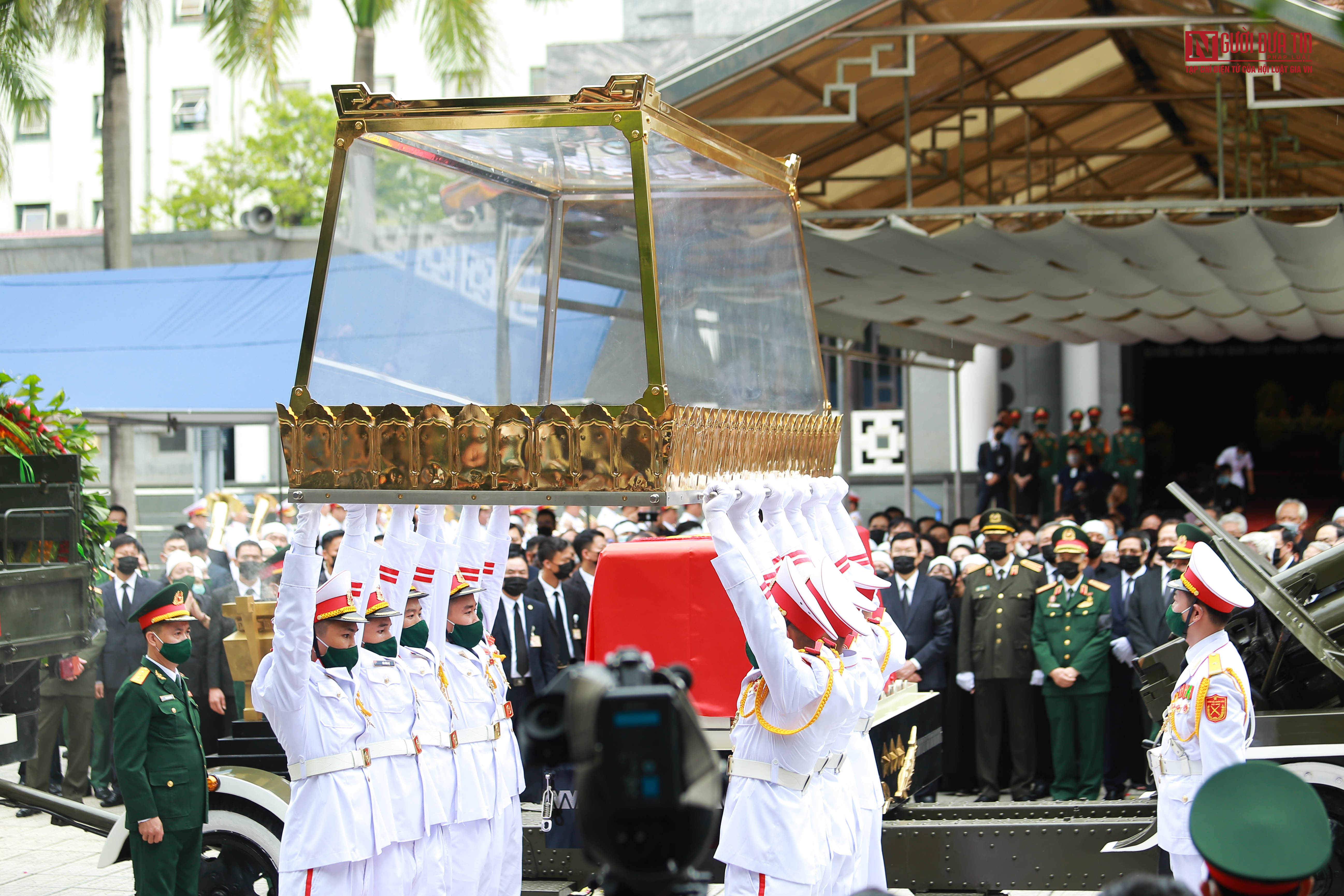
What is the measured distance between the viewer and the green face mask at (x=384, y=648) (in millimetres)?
5574

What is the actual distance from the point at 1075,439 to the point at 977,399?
407cm

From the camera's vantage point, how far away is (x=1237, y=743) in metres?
5.17

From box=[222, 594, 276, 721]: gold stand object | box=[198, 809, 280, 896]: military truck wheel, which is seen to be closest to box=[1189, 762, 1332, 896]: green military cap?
box=[198, 809, 280, 896]: military truck wheel

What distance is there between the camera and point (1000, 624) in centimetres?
942

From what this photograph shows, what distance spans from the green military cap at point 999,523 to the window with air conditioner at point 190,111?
94.6 feet

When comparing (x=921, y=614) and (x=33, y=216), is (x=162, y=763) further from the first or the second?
(x=33, y=216)

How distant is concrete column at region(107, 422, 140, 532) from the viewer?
16.0 m

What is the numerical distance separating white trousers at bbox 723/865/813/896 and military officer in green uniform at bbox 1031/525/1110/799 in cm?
507

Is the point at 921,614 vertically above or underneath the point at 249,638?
underneath

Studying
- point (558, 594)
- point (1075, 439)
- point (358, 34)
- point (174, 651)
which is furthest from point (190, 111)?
point (174, 651)

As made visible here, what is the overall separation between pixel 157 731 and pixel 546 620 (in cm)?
355

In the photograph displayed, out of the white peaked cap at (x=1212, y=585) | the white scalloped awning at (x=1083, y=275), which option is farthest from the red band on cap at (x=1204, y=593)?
the white scalloped awning at (x=1083, y=275)

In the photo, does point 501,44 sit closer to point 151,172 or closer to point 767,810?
point 767,810

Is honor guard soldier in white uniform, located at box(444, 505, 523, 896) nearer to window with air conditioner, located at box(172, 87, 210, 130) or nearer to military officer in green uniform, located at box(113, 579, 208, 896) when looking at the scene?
military officer in green uniform, located at box(113, 579, 208, 896)
